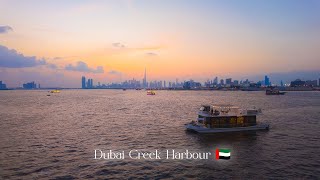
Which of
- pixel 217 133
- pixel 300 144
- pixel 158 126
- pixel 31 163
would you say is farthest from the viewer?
pixel 158 126

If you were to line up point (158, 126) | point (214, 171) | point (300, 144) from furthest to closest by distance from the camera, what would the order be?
point (158, 126) < point (300, 144) < point (214, 171)

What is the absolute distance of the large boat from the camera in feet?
187

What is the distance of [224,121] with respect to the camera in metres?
58.6

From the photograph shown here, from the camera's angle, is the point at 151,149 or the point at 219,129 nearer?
the point at 151,149

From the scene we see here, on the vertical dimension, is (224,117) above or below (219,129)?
above

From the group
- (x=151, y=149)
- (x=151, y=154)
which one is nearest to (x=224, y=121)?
(x=151, y=149)

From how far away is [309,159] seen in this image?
128 ft

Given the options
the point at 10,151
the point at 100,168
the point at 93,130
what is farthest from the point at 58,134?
the point at 100,168

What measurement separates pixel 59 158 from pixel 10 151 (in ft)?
36.0

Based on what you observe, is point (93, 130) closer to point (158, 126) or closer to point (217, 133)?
point (158, 126)

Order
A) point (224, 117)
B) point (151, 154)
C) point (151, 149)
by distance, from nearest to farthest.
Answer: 1. point (151, 154)
2. point (151, 149)
3. point (224, 117)

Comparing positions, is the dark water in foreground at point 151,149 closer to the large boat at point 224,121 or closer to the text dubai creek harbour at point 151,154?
the text dubai creek harbour at point 151,154

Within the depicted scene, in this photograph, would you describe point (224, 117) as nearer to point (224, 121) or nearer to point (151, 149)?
point (224, 121)

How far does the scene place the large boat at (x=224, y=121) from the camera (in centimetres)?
5709
